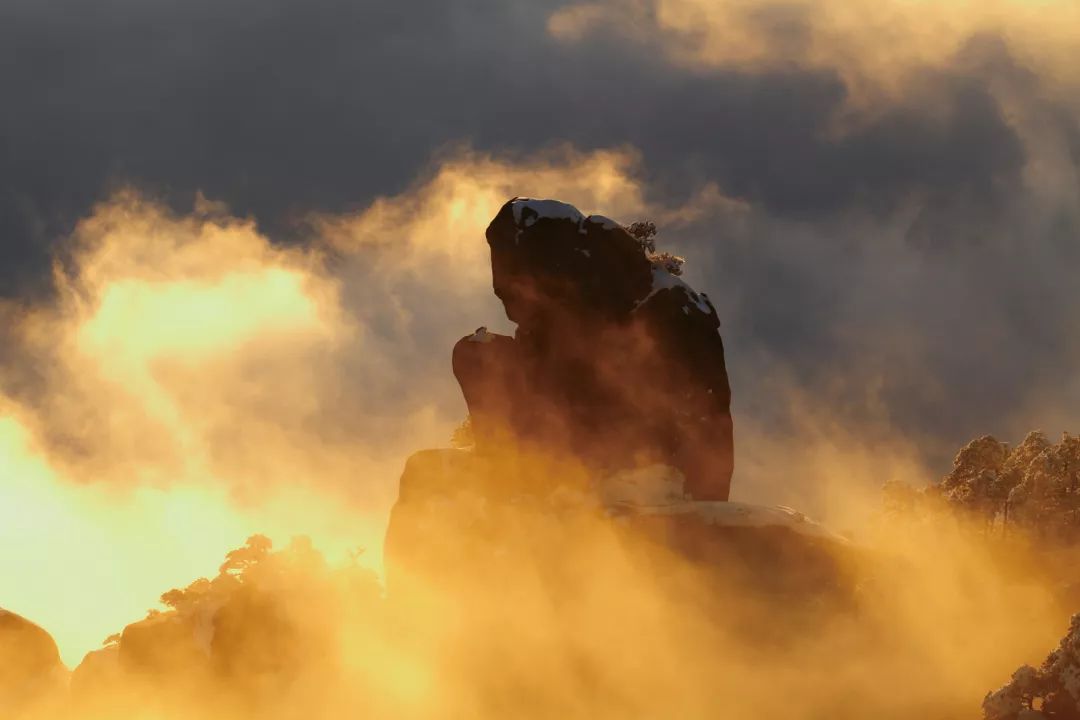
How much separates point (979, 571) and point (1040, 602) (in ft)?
15.8

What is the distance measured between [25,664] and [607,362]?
126 ft

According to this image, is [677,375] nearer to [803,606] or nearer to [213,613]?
[803,606]

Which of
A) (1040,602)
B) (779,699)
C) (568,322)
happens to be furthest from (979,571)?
(568,322)

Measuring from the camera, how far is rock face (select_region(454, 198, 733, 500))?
8075 cm

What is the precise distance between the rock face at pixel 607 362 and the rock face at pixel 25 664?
2873 cm

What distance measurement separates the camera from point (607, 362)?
81.3 m

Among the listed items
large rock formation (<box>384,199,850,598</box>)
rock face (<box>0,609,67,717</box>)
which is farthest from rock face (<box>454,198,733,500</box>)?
rock face (<box>0,609,67,717</box>)

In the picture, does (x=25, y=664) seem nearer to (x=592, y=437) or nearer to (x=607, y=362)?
(x=592, y=437)

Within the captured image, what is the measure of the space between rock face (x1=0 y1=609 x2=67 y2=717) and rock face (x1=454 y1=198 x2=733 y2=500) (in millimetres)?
28732

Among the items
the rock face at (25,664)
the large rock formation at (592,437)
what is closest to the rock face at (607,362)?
the large rock formation at (592,437)

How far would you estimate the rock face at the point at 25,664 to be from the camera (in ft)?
269

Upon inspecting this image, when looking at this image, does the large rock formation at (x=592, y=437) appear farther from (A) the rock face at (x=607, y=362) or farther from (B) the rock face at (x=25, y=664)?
(B) the rock face at (x=25, y=664)

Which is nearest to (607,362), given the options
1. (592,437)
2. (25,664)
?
(592,437)

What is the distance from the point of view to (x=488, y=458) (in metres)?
82.8
